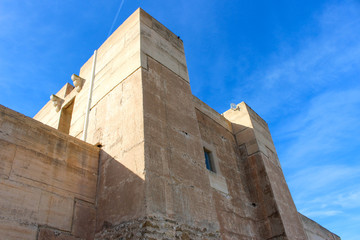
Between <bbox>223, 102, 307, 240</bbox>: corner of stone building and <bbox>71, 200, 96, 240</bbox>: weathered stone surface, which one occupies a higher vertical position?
<bbox>223, 102, 307, 240</bbox>: corner of stone building

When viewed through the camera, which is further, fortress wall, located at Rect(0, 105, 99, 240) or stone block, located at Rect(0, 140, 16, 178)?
stone block, located at Rect(0, 140, 16, 178)

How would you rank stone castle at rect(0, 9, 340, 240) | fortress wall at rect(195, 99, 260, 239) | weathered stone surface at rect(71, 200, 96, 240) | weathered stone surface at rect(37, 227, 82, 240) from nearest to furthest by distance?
weathered stone surface at rect(37, 227, 82, 240) → stone castle at rect(0, 9, 340, 240) → weathered stone surface at rect(71, 200, 96, 240) → fortress wall at rect(195, 99, 260, 239)

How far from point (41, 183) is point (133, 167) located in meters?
1.47

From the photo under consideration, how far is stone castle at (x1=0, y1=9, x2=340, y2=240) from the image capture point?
447cm

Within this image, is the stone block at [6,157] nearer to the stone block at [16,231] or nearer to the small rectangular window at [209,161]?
the stone block at [16,231]

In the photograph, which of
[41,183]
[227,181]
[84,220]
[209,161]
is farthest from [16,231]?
[227,181]

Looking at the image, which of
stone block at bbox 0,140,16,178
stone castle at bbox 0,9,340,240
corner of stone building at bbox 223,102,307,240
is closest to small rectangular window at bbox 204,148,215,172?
stone castle at bbox 0,9,340,240

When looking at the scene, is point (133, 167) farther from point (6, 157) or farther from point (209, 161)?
point (209, 161)

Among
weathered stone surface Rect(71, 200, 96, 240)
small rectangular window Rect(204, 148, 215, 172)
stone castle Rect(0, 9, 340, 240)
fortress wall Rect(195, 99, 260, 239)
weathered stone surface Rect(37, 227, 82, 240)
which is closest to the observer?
weathered stone surface Rect(37, 227, 82, 240)

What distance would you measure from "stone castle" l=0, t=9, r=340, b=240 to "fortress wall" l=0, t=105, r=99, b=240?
0.05ft

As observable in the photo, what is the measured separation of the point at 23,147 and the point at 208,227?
3412 mm

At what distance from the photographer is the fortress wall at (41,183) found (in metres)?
4.22

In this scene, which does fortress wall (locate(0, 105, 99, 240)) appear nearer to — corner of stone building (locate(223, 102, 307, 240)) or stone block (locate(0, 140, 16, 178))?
stone block (locate(0, 140, 16, 178))

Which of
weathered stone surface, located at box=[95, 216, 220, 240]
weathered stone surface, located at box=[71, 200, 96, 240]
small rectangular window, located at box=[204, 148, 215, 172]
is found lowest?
weathered stone surface, located at box=[95, 216, 220, 240]
